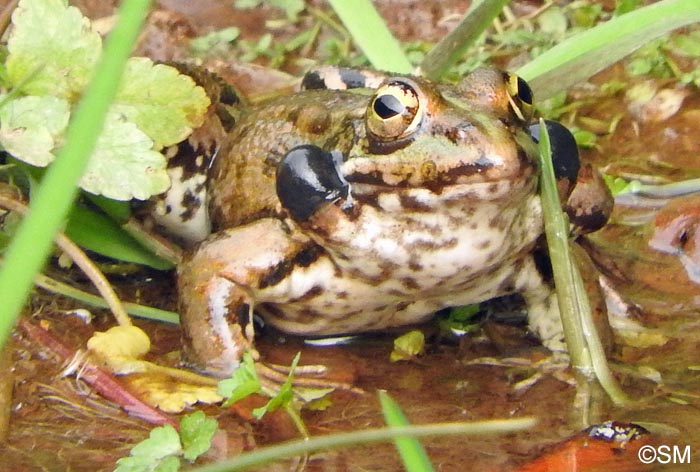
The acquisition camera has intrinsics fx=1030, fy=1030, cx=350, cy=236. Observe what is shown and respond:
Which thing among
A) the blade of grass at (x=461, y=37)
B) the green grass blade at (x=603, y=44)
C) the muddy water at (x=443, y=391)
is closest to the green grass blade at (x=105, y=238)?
the muddy water at (x=443, y=391)

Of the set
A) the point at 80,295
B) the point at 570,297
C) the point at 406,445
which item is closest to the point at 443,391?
the point at 570,297

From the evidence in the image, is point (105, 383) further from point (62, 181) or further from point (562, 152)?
point (62, 181)

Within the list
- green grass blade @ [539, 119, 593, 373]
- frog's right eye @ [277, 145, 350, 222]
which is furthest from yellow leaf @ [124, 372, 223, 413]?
green grass blade @ [539, 119, 593, 373]

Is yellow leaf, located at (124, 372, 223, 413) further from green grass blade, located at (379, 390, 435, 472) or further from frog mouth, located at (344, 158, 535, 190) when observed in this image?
green grass blade, located at (379, 390, 435, 472)

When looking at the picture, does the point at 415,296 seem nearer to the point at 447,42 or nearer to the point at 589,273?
the point at 589,273

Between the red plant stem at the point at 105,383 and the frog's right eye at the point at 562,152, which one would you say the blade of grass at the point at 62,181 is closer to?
the red plant stem at the point at 105,383

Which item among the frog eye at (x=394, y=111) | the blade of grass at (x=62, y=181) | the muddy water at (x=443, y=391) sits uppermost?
the blade of grass at (x=62, y=181)
